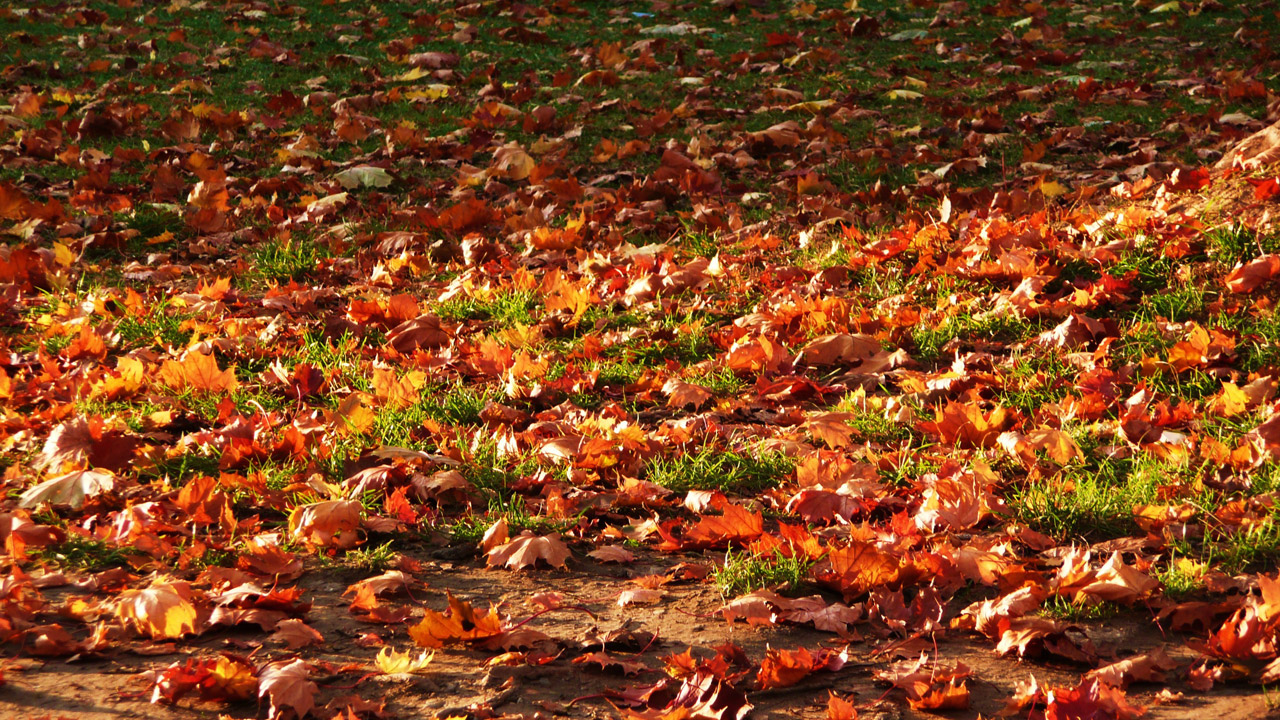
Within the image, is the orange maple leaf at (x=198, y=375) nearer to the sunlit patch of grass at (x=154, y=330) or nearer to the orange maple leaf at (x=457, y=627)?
the sunlit patch of grass at (x=154, y=330)

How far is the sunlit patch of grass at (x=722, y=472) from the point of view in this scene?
314 centimetres

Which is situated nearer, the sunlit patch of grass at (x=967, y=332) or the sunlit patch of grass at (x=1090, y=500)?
the sunlit patch of grass at (x=1090, y=500)

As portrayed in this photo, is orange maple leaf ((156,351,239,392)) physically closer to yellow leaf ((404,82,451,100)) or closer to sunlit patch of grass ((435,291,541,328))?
sunlit patch of grass ((435,291,541,328))

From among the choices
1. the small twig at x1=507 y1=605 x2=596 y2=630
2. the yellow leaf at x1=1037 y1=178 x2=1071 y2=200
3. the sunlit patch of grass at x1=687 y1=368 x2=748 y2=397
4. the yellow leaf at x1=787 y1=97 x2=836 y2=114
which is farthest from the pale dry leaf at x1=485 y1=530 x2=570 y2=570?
the yellow leaf at x1=787 y1=97 x2=836 y2=114

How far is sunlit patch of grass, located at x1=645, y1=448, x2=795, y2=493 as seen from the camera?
124 inches

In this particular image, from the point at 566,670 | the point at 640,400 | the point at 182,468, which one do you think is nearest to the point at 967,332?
the point at 640,400

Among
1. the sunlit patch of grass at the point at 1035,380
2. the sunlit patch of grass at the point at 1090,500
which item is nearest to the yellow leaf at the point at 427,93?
the sunlit patch of grass at the point at 1035,380

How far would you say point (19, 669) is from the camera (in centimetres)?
213

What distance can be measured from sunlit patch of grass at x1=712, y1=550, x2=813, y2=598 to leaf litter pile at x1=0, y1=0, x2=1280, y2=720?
2 centimetres

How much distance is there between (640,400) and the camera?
3797 millimetres

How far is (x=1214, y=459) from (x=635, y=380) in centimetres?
185

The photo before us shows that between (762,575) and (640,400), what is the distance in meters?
1.28

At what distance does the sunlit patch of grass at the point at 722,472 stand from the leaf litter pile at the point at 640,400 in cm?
2

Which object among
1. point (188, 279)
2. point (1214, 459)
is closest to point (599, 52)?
point (188, 279)
